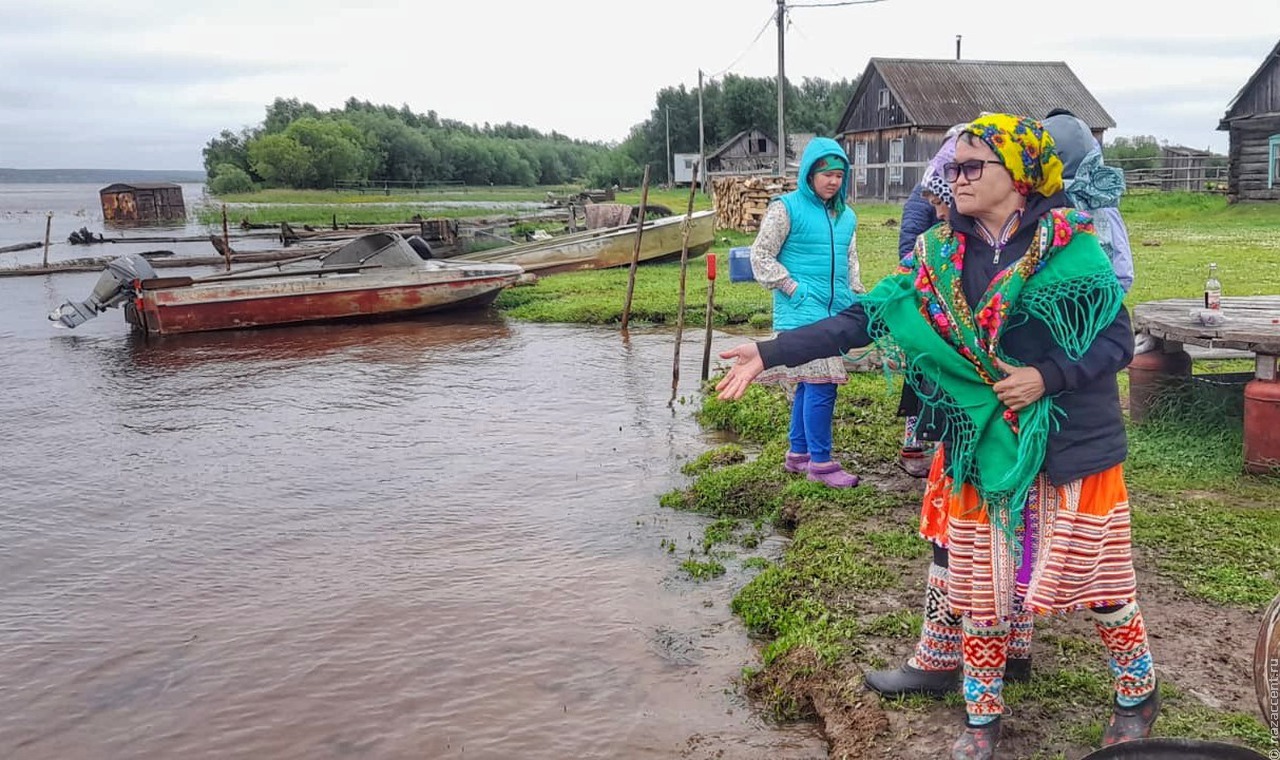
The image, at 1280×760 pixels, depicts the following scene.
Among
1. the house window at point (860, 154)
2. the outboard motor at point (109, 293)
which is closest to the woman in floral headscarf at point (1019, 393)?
the outboard motor at point (109, 293)

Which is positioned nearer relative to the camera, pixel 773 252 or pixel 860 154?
pixel 773 252

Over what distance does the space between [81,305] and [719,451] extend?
468 inches

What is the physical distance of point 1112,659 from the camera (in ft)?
9.45

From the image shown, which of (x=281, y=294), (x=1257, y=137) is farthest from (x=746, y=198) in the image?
(x=1257, y=137)

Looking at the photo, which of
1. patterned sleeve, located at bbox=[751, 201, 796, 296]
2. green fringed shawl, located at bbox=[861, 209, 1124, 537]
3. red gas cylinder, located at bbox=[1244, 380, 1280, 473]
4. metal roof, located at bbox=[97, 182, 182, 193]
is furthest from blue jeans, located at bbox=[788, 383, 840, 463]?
metal roof, located at bbox=[97, 182, 182, 193]

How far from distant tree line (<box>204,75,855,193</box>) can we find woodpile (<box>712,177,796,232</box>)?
3937 cm

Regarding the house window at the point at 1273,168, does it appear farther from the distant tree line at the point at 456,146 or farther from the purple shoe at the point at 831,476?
the distant tree line at the point at 456,146

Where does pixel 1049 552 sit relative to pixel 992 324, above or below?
below

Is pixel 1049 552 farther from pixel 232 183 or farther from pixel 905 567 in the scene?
pixel 232 183

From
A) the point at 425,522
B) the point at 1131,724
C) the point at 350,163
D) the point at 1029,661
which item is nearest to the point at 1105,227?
the point at 1029,661

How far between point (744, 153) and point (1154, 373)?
55.1 metres

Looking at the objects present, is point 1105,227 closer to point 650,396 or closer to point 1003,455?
point 1003,455

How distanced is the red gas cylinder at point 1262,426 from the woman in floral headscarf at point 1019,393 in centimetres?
312

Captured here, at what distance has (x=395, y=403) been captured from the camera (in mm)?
9883
